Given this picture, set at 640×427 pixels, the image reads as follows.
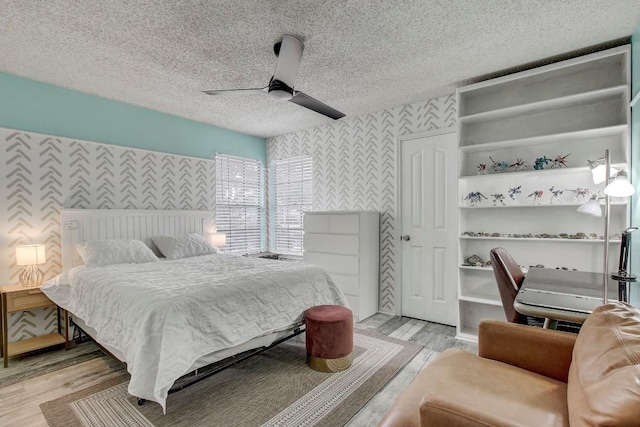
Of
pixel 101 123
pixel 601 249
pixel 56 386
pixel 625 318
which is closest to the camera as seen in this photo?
pixel 625 318

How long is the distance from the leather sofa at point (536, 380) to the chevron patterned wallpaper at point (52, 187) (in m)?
3.63

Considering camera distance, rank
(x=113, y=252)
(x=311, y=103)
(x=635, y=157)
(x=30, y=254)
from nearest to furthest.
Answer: (x=635, y=157)
(x=311, y=103)
(x=30, y=254)
(x=113, y=252)

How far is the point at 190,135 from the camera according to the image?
177 inches

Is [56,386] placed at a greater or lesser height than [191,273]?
lesser

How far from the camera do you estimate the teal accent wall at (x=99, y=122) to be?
3.10m

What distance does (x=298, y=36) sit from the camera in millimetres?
2391

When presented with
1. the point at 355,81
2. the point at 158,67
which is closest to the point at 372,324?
the point at 355,81

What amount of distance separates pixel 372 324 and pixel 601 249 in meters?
2.29

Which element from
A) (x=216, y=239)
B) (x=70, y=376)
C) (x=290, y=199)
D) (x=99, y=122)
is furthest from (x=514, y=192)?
(x=99, y=122)

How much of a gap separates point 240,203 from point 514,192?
3826 mm

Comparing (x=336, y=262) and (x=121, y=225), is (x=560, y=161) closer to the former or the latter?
(x=336, y=262)

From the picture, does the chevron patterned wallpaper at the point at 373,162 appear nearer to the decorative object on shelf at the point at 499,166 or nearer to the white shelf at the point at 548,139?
the white shelf at the point at 548,139

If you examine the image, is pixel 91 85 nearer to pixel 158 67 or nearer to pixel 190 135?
pixel 158 67

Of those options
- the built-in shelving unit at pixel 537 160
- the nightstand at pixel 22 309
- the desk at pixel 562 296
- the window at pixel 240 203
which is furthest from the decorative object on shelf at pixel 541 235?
the nightstand at pixel 22 309
